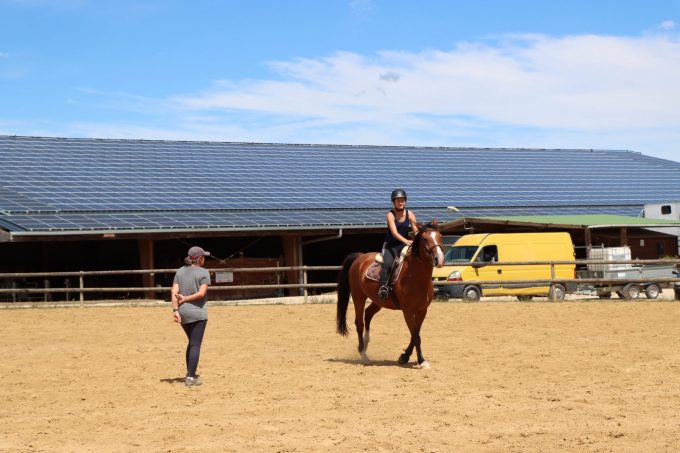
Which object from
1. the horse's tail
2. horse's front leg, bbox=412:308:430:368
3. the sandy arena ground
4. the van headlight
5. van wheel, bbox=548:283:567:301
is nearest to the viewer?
the sandy arena ground

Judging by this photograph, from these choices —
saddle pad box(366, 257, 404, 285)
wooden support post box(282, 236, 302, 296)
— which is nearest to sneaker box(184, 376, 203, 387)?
saddle pad box(366, 257, 404, 285)

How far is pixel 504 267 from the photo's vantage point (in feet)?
88.6

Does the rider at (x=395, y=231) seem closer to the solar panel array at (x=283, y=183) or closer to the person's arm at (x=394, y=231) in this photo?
the person's arm at (x=394, y=231)

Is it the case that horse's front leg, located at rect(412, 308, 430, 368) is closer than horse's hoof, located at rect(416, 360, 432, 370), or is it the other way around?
horse's hoof, located at rect(416, 360, 432, 370)

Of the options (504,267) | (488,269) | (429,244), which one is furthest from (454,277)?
(429,244)

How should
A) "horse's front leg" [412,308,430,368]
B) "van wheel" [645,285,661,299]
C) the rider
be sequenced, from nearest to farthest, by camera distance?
"horse's front leg" [412,308,430,368] < the rider < "van wheel" [645,285,661,299]

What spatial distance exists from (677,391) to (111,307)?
17.8m

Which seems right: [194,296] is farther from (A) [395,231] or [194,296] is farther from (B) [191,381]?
(A) [395,231]

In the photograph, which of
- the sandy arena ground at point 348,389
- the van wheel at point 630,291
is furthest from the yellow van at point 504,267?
the sandy arena ground at point 348,389

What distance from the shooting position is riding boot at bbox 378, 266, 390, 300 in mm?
12805

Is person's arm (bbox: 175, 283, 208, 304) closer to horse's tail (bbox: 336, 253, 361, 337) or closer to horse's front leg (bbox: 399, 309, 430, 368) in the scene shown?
horse's front leg (bbox: 399, 309, 430, 368)

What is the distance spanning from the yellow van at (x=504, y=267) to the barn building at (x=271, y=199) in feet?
9.94

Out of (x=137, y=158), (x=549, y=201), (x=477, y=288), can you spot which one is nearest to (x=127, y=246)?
(x=137, y=158)

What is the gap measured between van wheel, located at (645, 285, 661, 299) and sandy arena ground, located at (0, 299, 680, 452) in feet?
26.8
